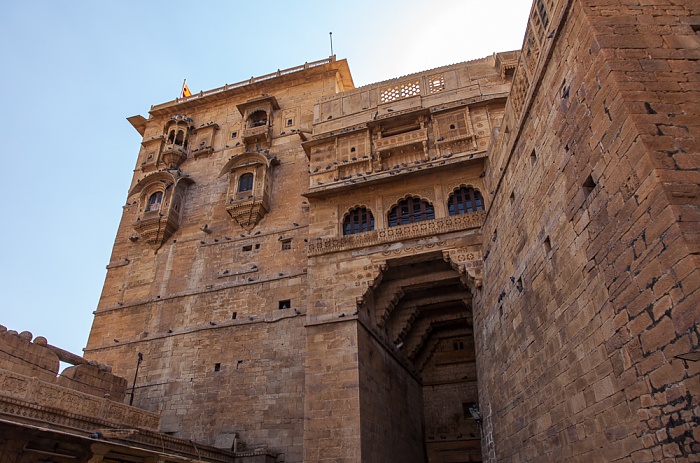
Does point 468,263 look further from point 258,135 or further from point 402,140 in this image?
point 258,135

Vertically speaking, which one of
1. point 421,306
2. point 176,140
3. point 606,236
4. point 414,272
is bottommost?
point 606,236

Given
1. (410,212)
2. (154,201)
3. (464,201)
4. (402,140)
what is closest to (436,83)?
(402,140)

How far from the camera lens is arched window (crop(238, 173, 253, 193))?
58.5ft

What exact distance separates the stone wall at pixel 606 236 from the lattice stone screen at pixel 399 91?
664cm

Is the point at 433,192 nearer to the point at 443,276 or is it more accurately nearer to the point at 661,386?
the point at 443,276

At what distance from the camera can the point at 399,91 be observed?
15.2m

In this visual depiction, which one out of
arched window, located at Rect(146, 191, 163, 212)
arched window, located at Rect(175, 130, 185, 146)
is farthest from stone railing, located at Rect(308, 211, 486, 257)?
arched window, located at Rect(175, 130, 185, 146)

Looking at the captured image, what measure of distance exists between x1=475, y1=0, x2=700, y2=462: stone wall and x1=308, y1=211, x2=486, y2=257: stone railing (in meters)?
3.29

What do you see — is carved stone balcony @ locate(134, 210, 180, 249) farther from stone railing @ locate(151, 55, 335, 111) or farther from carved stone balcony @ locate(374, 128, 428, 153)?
carved stone balcony @ locate(374, 128, 428, 153)

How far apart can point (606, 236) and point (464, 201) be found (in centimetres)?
725

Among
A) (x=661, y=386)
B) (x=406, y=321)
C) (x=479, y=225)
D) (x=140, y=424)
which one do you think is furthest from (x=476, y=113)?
(x=140, y=424)

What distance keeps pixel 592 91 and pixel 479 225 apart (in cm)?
626

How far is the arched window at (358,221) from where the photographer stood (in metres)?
13.5

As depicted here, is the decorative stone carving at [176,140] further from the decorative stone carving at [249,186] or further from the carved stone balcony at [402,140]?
the carved stone balcony at [402,140]
